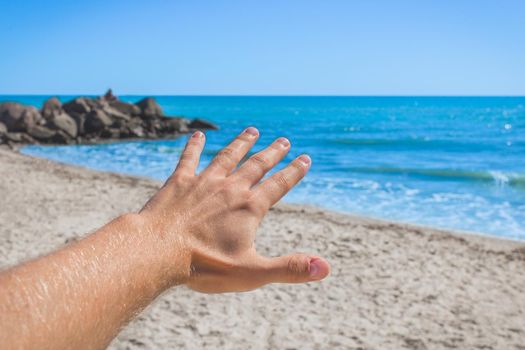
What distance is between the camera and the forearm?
105 centimetres

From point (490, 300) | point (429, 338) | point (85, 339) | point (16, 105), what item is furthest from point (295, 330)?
point (16, 105)

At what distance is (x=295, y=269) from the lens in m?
1.49

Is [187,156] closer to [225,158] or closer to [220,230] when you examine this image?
[225,158]

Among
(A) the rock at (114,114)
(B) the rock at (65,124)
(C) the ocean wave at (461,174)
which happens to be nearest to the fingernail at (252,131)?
(C) the ocean wave at (461,174)

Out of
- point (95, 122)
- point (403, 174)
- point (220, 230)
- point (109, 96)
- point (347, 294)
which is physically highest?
point (220, 230)

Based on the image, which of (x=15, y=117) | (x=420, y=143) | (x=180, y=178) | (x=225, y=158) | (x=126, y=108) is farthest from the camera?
(x=126, y=108)

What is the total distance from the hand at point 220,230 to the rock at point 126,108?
111 ft

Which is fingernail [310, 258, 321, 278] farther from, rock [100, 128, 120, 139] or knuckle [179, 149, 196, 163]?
rock [100, 128, 120, 139]

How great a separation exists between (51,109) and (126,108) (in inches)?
185

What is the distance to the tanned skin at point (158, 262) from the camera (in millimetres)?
1093

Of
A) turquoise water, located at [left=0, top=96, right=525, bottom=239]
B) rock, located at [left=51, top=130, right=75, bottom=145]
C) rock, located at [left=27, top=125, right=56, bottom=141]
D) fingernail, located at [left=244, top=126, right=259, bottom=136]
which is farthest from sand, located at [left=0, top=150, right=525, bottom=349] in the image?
rock, located at [left=27, top=125, right=56, bottom=141]

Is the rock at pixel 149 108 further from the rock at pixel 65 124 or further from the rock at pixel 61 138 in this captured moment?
the rock at pixel 61 138

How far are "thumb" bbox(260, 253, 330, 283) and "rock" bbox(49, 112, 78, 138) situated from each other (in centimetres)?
2745

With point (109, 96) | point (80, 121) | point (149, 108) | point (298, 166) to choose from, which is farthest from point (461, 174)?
point (109, 96)
